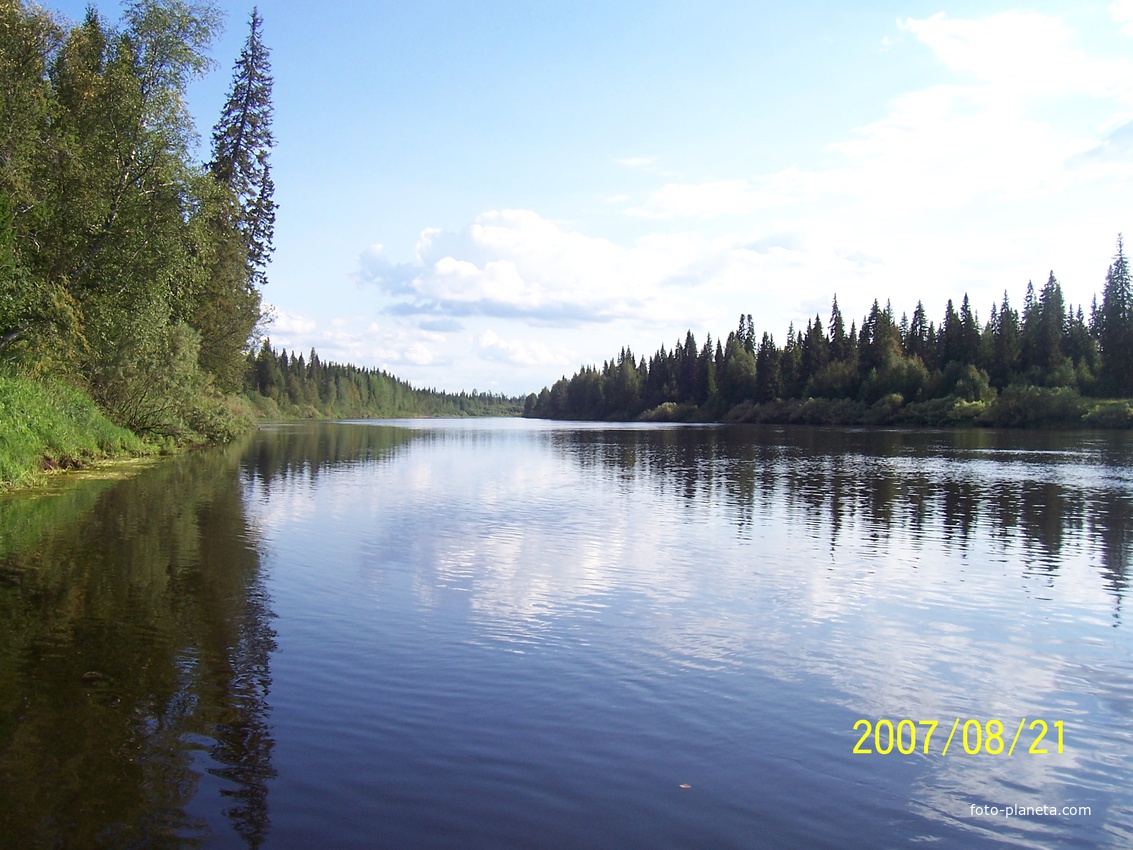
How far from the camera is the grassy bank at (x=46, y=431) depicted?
2195 cm

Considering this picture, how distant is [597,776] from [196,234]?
2516 centimetres

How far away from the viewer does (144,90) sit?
88.7 feet

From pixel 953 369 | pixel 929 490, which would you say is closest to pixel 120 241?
pixel 929 490

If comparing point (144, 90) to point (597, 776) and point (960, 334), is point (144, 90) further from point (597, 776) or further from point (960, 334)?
point (960, 334)

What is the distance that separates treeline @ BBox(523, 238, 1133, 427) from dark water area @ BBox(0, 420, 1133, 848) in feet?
268

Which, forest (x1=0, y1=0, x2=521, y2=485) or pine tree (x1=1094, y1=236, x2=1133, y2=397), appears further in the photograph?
pine tree (x1=1094, y1=236, x2=1133, y2=397)

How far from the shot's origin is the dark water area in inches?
250

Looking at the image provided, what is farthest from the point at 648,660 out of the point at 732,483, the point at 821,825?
the point at 732,483

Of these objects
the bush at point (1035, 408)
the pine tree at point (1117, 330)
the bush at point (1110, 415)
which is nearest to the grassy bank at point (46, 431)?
the bush at point (1035, 408)
